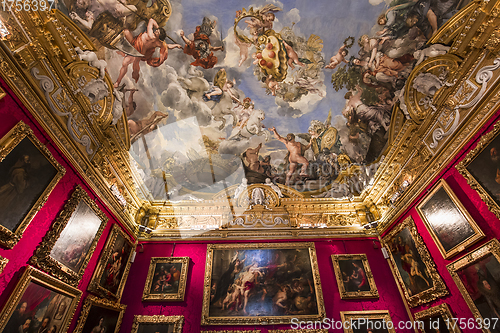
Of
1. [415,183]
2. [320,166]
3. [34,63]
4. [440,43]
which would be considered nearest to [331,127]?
[320,166]

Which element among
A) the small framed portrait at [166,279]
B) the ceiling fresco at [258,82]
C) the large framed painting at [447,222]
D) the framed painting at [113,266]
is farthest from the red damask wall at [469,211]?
the framed painting at [113,266]

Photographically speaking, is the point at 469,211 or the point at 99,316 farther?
the point at 99,316

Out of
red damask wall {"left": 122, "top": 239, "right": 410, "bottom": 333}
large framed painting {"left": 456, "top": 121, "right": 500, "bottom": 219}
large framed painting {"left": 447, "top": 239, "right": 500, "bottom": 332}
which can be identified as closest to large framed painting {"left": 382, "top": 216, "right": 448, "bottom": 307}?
red damask wall {"left": 122, "top": 239, "right": 410, "bottom": 333}

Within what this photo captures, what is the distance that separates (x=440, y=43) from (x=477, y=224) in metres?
4.98

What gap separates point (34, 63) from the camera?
18.9ft

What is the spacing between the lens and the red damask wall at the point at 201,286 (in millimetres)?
9188

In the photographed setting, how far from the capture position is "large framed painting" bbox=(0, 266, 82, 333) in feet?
16.9

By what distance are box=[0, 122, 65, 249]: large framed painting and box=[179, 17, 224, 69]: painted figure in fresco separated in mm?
5332

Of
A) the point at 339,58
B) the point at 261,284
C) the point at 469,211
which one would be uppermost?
the point at 339,58

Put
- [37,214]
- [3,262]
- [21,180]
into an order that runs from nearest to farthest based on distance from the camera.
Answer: [3,262] < [21,180] < [37,214]

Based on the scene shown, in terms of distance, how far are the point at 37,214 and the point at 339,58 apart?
10.3 m

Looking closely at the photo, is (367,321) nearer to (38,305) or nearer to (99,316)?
(99,316)

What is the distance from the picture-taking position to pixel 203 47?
8.82 metres

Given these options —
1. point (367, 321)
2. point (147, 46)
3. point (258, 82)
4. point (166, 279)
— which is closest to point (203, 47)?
point (147, 46)
